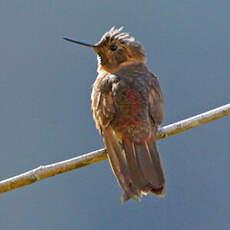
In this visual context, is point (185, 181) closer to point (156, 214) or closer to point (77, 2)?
point (156, 214)

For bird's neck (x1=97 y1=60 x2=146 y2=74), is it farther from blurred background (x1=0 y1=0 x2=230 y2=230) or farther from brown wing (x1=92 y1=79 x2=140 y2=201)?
blurred background (x1=0 y1=0 x2=230 y2=230)

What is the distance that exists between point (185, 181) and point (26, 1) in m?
4.30

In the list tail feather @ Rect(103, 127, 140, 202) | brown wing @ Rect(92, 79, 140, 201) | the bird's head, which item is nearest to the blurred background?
the bird's head

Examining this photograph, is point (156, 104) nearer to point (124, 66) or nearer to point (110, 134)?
point (110, 134)

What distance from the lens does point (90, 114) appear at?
10484 mm

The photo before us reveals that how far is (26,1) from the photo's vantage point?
12609mm

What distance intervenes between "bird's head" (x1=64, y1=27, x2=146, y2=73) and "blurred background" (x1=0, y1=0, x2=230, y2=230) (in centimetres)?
320

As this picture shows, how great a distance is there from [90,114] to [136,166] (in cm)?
511

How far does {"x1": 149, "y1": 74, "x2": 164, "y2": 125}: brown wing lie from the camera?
18.6 feet

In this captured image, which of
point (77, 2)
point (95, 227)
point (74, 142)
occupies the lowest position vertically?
point (95, 227)

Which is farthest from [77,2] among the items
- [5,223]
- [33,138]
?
[5,223]

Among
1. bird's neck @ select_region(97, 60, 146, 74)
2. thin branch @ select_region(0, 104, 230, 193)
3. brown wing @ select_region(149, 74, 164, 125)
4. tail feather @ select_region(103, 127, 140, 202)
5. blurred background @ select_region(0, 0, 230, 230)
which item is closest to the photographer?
thin branch @ select_region(0, 104, 230, 193)

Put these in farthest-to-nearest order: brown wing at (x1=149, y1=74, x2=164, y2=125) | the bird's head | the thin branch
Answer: the bird's head, brown wing at (x1=149, y1=74, x2=164, y2=125), the thin branch

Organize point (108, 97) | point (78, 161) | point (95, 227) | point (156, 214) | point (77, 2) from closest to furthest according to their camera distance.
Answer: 1. point (78, 161)
2. point (108, 97)
3. point (156, 214)
4. point (95, 227)
5. point (77, 2)
